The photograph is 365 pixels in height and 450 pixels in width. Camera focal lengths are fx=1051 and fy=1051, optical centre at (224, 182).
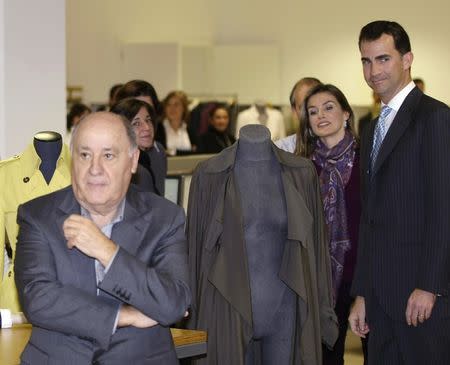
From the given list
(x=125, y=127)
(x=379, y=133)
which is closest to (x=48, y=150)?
(x=379, y=133)

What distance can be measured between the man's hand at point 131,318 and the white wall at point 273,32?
13005mm

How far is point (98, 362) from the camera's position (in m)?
2.82

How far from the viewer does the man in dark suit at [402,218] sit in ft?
13.2

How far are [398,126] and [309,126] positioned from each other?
4.01 feet

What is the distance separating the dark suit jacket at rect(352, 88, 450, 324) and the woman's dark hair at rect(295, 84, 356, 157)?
3.34 ft

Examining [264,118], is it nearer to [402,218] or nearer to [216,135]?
[216,135]

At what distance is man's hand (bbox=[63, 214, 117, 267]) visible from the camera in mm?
2695

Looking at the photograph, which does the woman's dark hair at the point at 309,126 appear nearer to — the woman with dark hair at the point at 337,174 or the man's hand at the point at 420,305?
the woman with dark hair at the point at 337,174

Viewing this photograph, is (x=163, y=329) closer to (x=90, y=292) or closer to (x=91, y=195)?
(x=90, y=292)


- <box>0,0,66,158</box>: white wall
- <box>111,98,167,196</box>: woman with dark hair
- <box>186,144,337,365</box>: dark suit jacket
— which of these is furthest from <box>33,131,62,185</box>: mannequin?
<box>0,0,66,158</box>: white wall

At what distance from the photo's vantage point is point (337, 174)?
5113 mm

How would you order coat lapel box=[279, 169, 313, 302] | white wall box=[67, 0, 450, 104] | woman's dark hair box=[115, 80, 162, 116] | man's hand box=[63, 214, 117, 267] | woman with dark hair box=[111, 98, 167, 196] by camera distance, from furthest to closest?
white wall box=[67, 0, 450, 104] < woman's dark hair box=[115, 80, 162, 116] < woman with dark hair box=[111, 98, 167, 196] < coat lapel box=[279, 169, 313, 302] < man's hand box=[63, 214, 117, 267]

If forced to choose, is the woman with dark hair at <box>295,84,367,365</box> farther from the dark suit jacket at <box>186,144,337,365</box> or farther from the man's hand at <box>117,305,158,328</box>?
the man's hand at <box>117,305,158,328</box>

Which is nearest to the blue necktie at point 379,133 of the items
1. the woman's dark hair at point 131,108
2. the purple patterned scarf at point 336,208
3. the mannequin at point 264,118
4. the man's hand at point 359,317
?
the man's hand at point 359,317
